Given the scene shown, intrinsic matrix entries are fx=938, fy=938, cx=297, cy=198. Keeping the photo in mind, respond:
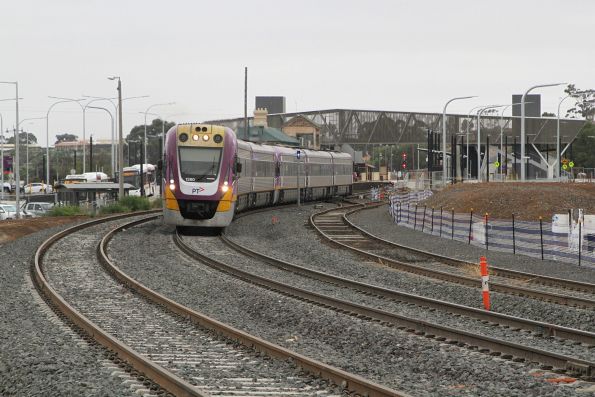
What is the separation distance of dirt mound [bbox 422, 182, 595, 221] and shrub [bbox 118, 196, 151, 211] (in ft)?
50.5

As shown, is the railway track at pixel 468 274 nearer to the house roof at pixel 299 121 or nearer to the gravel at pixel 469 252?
the gravel at pixel 469 252

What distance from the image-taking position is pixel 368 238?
1193 inches

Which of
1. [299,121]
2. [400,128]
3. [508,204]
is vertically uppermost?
[299,121]

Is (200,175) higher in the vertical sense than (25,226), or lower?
higher

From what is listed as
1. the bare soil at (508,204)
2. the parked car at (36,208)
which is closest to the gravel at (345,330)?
the bare soil at (508,204)

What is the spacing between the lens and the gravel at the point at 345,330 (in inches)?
366

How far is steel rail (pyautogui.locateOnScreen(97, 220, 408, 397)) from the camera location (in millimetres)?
8406

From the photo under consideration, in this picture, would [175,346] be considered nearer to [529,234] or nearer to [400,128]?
[529,234]

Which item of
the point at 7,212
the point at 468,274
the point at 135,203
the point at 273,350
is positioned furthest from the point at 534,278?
the point at 7,212

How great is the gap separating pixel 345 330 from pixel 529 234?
51.5ft

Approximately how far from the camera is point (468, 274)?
67.4ft

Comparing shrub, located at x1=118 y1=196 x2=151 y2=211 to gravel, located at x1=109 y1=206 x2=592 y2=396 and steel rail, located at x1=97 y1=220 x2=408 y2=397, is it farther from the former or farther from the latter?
steel rail, located at x1=97 y1=220 x2=408 y2=397

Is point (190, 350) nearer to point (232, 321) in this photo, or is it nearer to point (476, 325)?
point (232, 321)

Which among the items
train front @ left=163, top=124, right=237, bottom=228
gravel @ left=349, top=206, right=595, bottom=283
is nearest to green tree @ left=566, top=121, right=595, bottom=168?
gravel @ left=349, top=206, right=595, bottom=283
